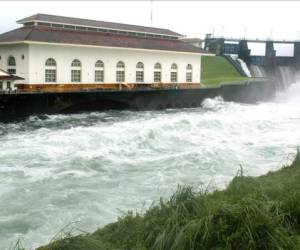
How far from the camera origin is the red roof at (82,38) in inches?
938

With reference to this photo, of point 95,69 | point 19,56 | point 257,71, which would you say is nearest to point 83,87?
point 95,69

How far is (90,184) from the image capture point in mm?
9836

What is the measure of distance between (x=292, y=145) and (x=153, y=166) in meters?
5.71

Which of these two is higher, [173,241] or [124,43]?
[124,43]

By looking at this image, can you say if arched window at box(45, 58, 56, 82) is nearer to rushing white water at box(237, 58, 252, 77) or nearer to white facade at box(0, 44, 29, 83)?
white facade at box(0, 44, 29, 83)

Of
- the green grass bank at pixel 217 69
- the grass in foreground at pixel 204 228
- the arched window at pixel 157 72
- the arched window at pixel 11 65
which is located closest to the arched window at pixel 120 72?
the arched window at pixel 157 72

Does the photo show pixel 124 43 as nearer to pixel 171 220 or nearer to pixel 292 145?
pixel 292 145

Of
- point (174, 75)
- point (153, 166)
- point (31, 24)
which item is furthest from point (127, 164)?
point (174, 75)

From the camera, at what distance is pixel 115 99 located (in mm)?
23953

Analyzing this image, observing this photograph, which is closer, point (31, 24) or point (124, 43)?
point (31, 24)

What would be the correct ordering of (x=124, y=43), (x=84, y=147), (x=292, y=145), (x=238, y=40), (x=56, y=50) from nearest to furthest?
(x=84, y=147)
(x=292, y=145)
(x=56, y=50)
(x=124, y=43)
(x=238, y=40)

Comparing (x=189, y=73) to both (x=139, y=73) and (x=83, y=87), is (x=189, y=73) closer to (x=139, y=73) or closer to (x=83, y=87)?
(x=139, y=73)

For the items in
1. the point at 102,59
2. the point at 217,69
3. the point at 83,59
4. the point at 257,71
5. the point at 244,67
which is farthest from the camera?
the point at 257,71

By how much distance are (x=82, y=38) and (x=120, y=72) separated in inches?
138
